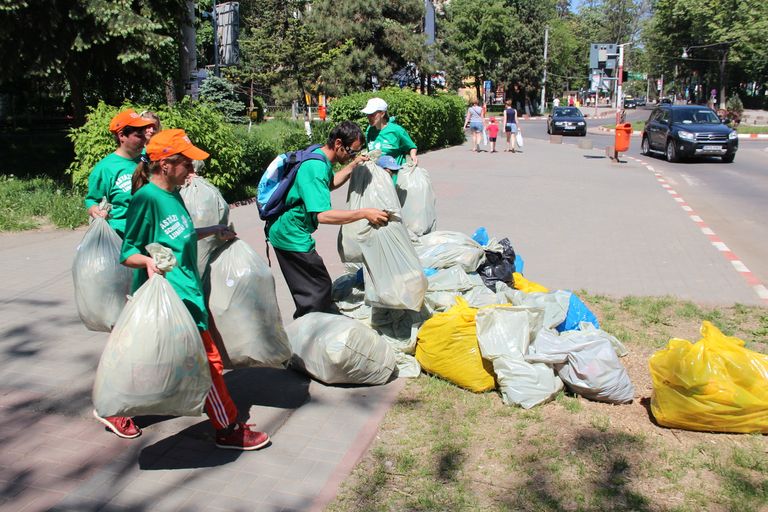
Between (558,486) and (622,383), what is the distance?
3.72 feet

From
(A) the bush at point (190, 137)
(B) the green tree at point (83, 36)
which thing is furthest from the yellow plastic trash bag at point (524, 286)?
(B) the green tree at point (83, 36)

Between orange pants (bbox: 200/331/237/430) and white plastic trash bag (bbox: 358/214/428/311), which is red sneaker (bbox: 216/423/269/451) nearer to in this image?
orange pants (bbox: 200/331/237/430)

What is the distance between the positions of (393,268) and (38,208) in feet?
26.5

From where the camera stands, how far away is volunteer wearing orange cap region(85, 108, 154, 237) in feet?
14.8

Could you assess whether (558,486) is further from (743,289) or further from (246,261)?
(743,289)

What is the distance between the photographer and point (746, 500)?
3.31 meters

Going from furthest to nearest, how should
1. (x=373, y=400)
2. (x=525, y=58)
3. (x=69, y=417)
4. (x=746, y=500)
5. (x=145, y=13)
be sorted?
(x=525, y=58), (x=145, y=13), (x=373, y=400), (x=69, y=417), (x=746, y=500)

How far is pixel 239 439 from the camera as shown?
3771 millimetres

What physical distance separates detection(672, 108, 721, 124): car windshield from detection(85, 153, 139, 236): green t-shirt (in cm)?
2022

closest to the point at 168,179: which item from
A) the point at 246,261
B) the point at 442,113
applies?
the point at 246,261

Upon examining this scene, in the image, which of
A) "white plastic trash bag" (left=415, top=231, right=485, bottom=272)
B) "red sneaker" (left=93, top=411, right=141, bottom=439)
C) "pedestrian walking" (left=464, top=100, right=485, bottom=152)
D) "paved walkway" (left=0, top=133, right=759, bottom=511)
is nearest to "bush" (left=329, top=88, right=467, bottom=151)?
"pedestrian walking" (left=464, top=100, right=485, bottom=152)

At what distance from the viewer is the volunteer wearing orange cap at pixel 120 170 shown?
451cm

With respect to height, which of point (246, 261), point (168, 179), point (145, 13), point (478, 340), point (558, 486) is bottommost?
point (558, 486)

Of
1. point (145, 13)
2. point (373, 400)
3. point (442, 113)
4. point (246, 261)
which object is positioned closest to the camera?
point (246, 261)
